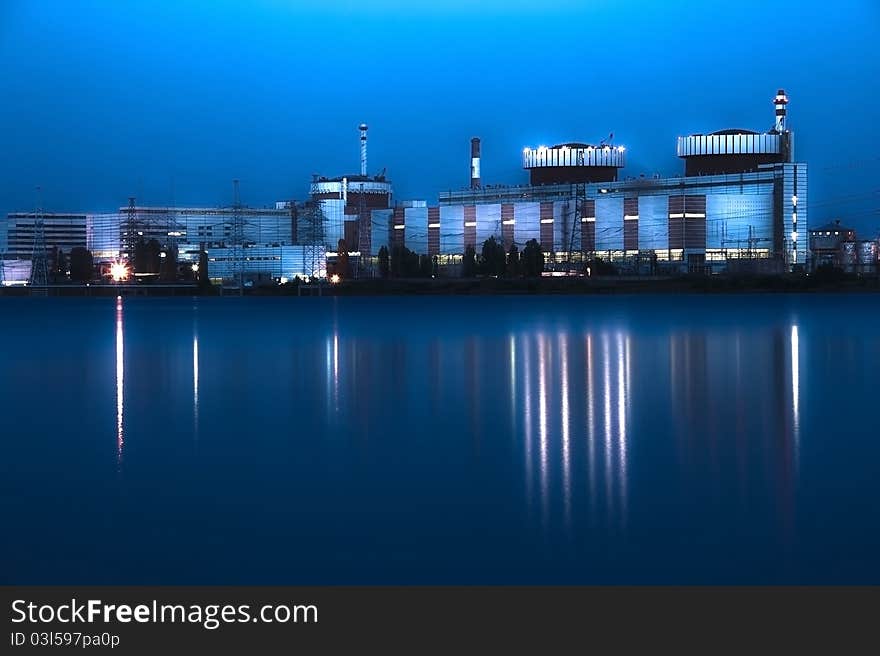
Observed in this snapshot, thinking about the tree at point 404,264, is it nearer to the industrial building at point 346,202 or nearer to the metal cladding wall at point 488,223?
the metal cladding wall at point 488,223

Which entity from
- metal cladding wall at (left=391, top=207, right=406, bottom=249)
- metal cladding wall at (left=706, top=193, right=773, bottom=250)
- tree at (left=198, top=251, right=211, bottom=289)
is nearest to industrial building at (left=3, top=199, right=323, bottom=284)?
tree at (left=198, top=251, right=211, bottom=289)

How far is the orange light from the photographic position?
364 feet

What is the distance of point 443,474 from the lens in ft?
28.2

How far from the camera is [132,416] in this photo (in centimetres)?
1241

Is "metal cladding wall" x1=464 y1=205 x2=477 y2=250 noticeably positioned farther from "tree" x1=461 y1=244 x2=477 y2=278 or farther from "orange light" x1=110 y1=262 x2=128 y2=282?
"orange light" x1=110 y1=262 x2=128 y2=282

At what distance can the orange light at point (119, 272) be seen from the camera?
111 metres

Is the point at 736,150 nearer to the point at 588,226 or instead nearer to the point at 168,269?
the point at 588,226

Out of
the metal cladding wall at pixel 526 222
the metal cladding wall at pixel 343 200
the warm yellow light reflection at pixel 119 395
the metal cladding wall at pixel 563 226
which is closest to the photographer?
the warm yellow light reflection at pixel 119 395

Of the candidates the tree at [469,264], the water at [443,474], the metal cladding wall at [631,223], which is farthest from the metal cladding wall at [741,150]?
the water at [443,474]

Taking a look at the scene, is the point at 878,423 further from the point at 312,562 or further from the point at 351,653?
the point at 351,653

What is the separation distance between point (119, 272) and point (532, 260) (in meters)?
44.1

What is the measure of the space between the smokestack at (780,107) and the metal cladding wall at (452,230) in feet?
87.2

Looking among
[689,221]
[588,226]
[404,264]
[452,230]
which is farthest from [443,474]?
[452,230]

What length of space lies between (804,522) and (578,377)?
32.1 feet
